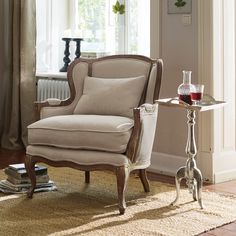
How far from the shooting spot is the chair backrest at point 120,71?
378 centimetres

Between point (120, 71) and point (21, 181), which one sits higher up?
point (120, 71)

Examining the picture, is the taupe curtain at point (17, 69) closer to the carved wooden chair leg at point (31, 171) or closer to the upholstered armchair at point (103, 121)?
the upholstered armchair at point (103, 121)

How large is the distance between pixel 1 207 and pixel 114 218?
725 millimetres

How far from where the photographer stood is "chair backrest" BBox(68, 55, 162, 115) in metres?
3.78

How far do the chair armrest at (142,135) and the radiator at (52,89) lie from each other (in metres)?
2.02

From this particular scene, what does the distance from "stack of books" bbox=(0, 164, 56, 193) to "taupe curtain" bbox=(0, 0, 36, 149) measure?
71.7 inches

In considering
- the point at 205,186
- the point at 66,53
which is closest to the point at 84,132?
the point at 205,186

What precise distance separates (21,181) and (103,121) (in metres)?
0.79

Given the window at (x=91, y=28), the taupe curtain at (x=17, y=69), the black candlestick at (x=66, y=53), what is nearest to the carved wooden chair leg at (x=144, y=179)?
the window at (x=91, y=28)

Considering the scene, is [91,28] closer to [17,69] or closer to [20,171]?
[17,69]

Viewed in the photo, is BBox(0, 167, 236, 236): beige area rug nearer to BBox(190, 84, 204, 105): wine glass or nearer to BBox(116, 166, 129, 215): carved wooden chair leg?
BBox(116, 166, 129, 215): carved wooden chair leg

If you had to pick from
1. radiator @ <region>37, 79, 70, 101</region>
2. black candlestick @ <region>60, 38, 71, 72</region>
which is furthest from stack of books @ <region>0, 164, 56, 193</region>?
black candlestick @ <region>60, 38, 71, 72</region>

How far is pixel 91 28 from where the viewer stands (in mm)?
5719

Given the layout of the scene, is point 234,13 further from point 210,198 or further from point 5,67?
point 5,67
